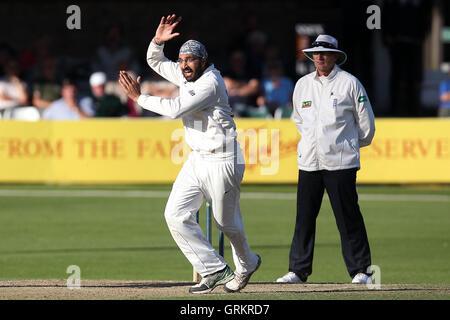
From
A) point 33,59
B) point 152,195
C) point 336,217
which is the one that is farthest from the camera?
point 33,59

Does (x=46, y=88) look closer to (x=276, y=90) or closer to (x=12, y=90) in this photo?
(x=12, y=90)

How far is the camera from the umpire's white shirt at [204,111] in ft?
30.1

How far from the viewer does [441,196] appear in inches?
770

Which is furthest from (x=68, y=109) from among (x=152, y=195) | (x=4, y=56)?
(x=4, y=56)

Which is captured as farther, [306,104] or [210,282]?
[306,104]

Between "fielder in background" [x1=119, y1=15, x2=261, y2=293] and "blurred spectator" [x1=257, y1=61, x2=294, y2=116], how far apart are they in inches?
517

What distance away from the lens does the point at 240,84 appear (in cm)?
2308

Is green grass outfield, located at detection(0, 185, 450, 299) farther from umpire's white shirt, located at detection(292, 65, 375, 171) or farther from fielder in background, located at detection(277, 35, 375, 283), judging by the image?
umpire's white shirt, located at detection(292, 65, 375, 171)

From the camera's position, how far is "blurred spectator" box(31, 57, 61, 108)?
22438 millimetres

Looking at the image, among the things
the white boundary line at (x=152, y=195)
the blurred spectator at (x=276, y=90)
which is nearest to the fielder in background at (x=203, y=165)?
the white boundary line at (x=152, y=195)

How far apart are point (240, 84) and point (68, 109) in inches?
155

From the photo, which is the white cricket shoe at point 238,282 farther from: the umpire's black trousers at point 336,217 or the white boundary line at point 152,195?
the white boundary line at point 152,195

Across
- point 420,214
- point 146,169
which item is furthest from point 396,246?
point 146,169

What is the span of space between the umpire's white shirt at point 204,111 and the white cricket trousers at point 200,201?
4.8 inches
